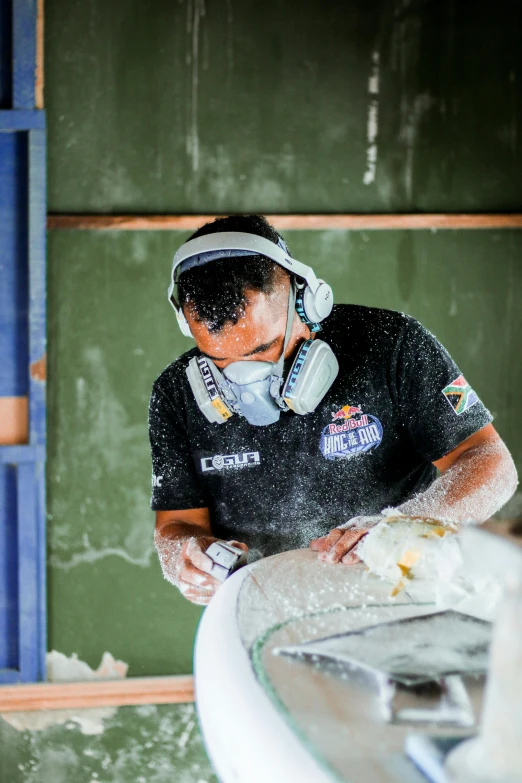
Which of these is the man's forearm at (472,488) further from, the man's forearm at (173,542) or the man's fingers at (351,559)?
the man's forearm at (173,542)

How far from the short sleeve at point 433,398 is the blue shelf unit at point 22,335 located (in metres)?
1.54

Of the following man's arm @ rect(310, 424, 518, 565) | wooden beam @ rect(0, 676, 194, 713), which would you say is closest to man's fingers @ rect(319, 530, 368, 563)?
man's arm @ rect(310, 424, 518, 565)

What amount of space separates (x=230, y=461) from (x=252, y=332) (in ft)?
1.75

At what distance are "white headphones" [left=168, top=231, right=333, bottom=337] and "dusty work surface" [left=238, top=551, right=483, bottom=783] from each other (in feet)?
2.29

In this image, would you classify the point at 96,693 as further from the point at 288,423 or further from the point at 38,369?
the point at 288,423

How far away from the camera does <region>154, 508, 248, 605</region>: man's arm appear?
5.66 ft

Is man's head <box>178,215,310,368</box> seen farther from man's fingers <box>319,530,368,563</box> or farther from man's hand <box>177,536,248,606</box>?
man's fingers <box>319,530,368,563</box>

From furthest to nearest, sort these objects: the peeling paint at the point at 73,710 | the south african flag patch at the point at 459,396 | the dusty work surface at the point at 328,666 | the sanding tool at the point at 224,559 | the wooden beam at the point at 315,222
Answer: the peeling paint at the point at 73,710
the wooden beam at the point at 315,222
the south african flag patch at the point at 459,396
the sanding tool at the point at 224,559
the dusty work surface at the point at 328,666

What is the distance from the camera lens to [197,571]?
174 centimetres

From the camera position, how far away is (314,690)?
91cm

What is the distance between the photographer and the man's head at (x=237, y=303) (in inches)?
69.4

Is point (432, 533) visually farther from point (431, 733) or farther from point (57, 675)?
→ point (57, 675)

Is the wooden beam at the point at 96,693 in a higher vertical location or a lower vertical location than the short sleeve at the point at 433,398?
lower

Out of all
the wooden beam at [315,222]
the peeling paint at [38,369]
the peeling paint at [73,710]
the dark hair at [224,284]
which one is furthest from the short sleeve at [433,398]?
the peeling paint at [73,710]
